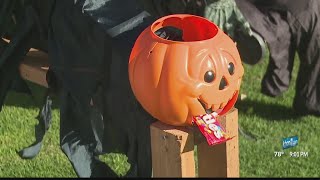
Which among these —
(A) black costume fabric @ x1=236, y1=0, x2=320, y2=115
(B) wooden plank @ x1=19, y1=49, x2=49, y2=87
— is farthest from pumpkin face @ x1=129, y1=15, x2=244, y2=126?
(A) black costume fabric @ x1=236, y1=0, x2=320, y2=115

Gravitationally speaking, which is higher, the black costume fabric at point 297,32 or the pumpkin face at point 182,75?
the pumpkin face at point 182,75

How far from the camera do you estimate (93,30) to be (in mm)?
2854

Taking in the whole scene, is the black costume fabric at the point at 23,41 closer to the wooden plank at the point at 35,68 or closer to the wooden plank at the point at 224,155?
the wooden plank at the point at 35,68

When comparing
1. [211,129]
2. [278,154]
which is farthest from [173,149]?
[278,154]

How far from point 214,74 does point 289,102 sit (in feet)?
6.37

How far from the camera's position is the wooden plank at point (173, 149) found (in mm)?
2359

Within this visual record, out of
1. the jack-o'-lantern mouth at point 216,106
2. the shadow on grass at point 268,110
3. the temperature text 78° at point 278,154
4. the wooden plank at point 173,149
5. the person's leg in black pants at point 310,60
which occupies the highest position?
the jack-o'-lantern mouth at point 216,106

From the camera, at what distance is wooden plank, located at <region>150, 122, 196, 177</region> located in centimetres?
236

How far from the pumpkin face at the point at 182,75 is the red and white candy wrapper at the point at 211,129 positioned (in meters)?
0.02

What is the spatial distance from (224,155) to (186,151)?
0.22 metres

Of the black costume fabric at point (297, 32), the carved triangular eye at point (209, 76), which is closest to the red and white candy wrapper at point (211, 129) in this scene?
the carved triangular eye at point (209, 76)

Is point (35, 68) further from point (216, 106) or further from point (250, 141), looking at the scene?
point (250, 141)

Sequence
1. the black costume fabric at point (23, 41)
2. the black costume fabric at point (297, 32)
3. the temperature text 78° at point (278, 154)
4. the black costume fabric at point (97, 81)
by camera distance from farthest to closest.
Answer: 1. the black costume fabric at point (297, 32)
2. the temperature text 78° at point (278, 154)
3. the black costume fabric at point (23, 41)
4. the black costume fabric at point (97, 81)

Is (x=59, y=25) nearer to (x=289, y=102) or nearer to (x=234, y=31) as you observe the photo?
(x=234, y=31)
